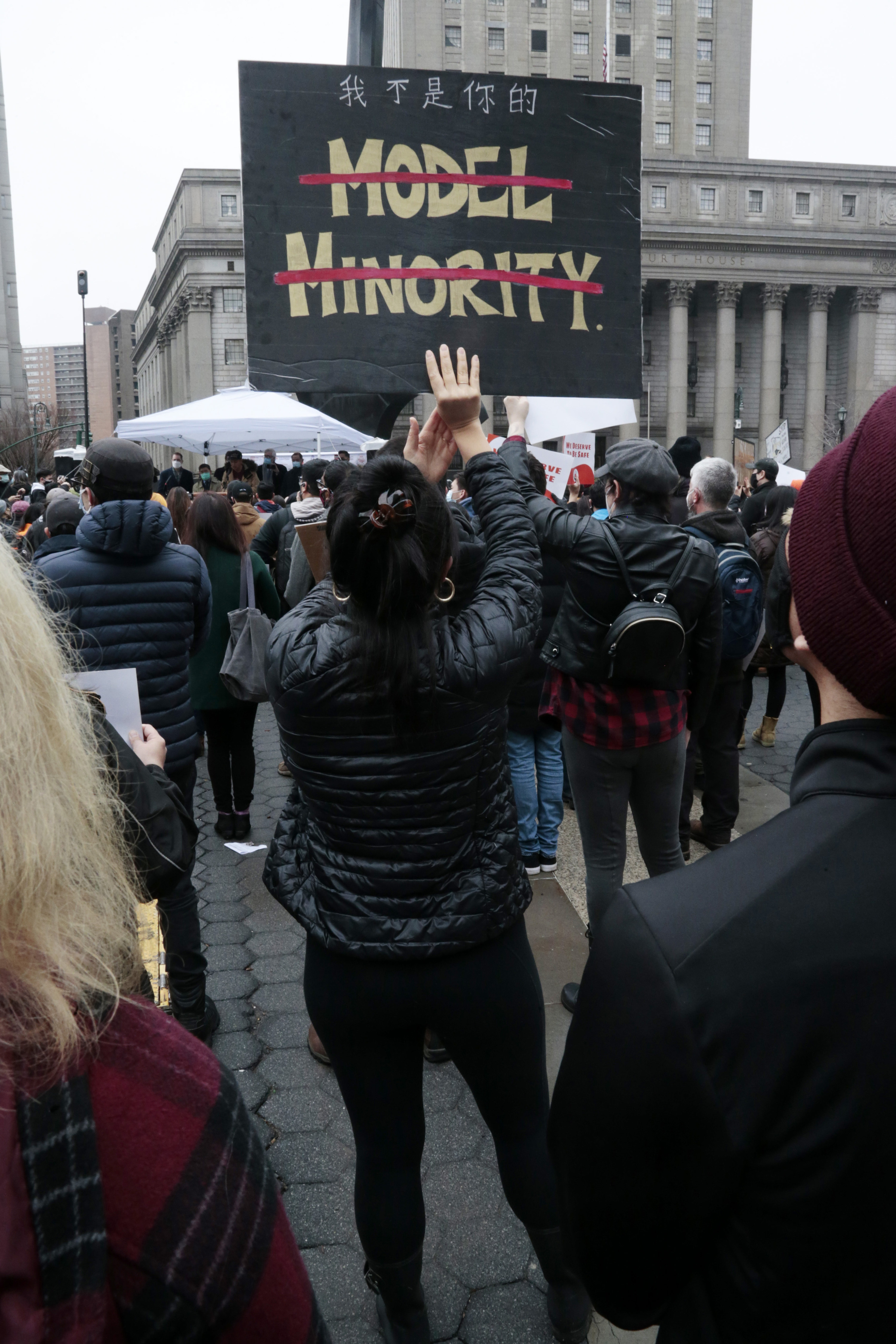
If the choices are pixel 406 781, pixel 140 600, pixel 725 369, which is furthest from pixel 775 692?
pixel 725 369

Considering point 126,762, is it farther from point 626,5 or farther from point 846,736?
point 626,5

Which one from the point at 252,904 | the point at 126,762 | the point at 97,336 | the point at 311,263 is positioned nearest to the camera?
the point at 126,762

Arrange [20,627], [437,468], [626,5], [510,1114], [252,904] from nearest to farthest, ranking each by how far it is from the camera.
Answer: [20,627]
[510,1114]
[437,468]
[252,904]
[626,5]

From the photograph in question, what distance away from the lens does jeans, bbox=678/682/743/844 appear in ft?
17.1

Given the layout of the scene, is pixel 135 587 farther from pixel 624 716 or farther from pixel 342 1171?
pixel 342 1171

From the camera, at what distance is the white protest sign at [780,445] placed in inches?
526

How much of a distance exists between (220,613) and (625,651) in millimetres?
2808

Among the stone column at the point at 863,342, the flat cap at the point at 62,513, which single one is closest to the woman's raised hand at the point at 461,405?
the flat cap at the point at 62,513

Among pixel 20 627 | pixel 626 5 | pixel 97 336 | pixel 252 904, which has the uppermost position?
pixel 626 5

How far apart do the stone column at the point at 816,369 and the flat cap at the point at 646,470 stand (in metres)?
63.6

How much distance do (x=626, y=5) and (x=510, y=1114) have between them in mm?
80122

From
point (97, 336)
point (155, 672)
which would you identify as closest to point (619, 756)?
point (155, 672)

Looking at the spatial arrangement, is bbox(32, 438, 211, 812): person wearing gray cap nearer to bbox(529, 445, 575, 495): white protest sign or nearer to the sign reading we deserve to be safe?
the sign reading we deserve to be safe

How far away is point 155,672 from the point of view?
3576 mm
